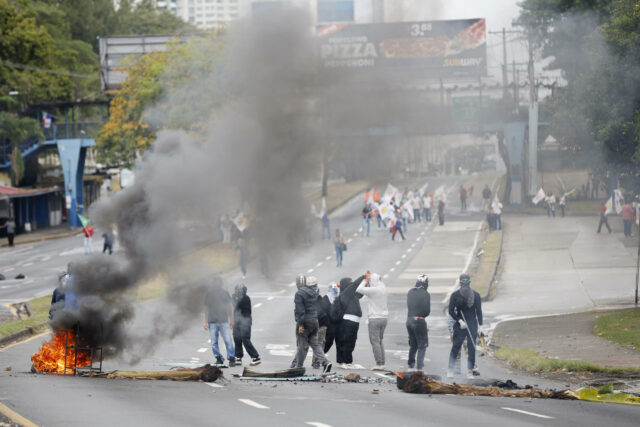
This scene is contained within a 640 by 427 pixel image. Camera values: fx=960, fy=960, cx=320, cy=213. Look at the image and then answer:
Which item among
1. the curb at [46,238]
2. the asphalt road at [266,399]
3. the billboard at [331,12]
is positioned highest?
the billboard at [331,12]

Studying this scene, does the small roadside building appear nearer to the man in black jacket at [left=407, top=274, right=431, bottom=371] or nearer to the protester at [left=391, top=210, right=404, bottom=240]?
the protester at [left=391, top=210, right=404, bottom=240]

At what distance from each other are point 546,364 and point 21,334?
12732mm

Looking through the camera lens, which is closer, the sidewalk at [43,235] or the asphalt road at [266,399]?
the asphalt road at [266,399]

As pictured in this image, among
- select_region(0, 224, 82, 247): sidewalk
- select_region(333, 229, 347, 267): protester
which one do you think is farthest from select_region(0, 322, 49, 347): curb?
select_region(0, 224, 82, 247): sidewalk

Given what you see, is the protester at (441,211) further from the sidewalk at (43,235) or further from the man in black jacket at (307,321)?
the man in black jacket at (307,321)

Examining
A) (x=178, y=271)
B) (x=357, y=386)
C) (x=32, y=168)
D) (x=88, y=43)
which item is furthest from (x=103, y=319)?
(x=88, y=43)

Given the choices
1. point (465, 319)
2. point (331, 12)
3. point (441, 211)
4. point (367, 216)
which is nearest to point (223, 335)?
point (465, 319)

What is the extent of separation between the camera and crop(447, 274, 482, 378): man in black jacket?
17.5m

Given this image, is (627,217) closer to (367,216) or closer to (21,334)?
(367,216)

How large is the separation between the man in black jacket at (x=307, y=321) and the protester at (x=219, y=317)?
1.74m

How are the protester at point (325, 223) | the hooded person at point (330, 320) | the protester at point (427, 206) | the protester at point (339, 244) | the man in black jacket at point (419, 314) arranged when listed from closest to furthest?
the man in black jacket at point (419, 314), the hooded person at point (330, 320), the protester at point (339, 244), the protester at point (325, 223), the protester at point (427, 206)

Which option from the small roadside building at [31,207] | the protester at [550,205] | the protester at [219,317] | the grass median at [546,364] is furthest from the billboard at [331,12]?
the small roadside building at [31,207]

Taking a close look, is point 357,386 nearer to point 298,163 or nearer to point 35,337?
point 298,163

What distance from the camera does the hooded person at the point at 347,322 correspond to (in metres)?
18.2
